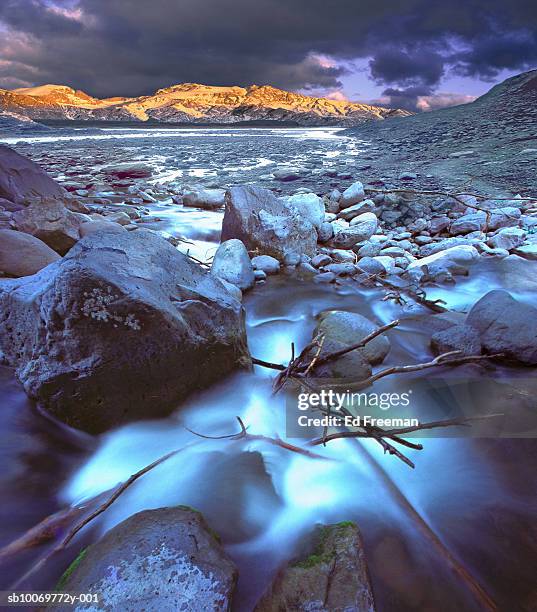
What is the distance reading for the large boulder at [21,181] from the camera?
22.1 ft

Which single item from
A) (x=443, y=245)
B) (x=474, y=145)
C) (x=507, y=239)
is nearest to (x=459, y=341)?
(x=443, y=245)

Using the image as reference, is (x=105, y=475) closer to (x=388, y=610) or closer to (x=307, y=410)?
(x=307, y=410)

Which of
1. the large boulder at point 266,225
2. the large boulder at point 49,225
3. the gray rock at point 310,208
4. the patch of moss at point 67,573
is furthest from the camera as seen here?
the gray rock at point 310,208

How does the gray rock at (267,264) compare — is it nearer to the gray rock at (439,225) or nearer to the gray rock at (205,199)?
the gray rock at (439,225)

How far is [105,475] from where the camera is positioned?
88.0 inches

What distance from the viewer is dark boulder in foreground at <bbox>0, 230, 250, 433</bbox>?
2.26m

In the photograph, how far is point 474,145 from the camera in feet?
44.4

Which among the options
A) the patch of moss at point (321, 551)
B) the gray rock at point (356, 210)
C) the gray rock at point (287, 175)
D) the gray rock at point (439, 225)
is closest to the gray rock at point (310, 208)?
the gray rock at point (356, 210)

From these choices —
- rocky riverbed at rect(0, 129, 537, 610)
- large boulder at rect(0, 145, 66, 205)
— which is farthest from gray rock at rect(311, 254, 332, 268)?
large boulder at rect(0, 145, 66, 205)

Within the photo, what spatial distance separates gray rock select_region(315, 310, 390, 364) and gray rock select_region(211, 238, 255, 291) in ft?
5.39

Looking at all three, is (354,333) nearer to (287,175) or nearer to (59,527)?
(59,527)

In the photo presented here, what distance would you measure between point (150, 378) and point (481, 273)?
4687 millimetres

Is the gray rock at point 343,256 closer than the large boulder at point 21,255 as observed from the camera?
No

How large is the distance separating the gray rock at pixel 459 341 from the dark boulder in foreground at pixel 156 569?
7.83 ft
